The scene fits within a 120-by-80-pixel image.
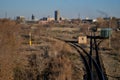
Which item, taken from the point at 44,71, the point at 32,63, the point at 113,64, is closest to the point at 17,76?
the point at 44,71

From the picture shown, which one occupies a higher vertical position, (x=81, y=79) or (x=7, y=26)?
(x=7, y=26)

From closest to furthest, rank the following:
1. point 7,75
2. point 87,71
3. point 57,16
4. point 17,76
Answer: point 7,75
point 17,76
point 87,71
point 57,16

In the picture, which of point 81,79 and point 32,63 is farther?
point 32,63

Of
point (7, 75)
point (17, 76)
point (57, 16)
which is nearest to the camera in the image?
point (7, 75)

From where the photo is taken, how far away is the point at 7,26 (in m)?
35.7

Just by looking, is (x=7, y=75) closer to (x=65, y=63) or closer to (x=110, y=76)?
(x=65, y=63)

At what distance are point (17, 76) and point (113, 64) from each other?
8351 millimetres

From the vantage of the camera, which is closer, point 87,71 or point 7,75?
point 7,75

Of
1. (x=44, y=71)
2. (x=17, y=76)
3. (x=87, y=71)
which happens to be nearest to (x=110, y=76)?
(x=87, y=71)

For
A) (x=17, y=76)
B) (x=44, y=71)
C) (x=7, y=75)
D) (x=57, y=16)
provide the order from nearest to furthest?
(x=7, y=75)
(x=17, y=76)
(x=44, y=71)
(x=57, y=16)

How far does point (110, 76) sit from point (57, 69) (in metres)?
3.23

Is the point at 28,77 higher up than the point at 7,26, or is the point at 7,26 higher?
the point at 7,26

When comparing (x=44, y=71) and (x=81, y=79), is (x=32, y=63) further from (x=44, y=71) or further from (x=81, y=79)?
(x=81, y=79)

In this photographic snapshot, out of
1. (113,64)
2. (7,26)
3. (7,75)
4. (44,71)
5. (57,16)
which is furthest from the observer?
(57,16)
